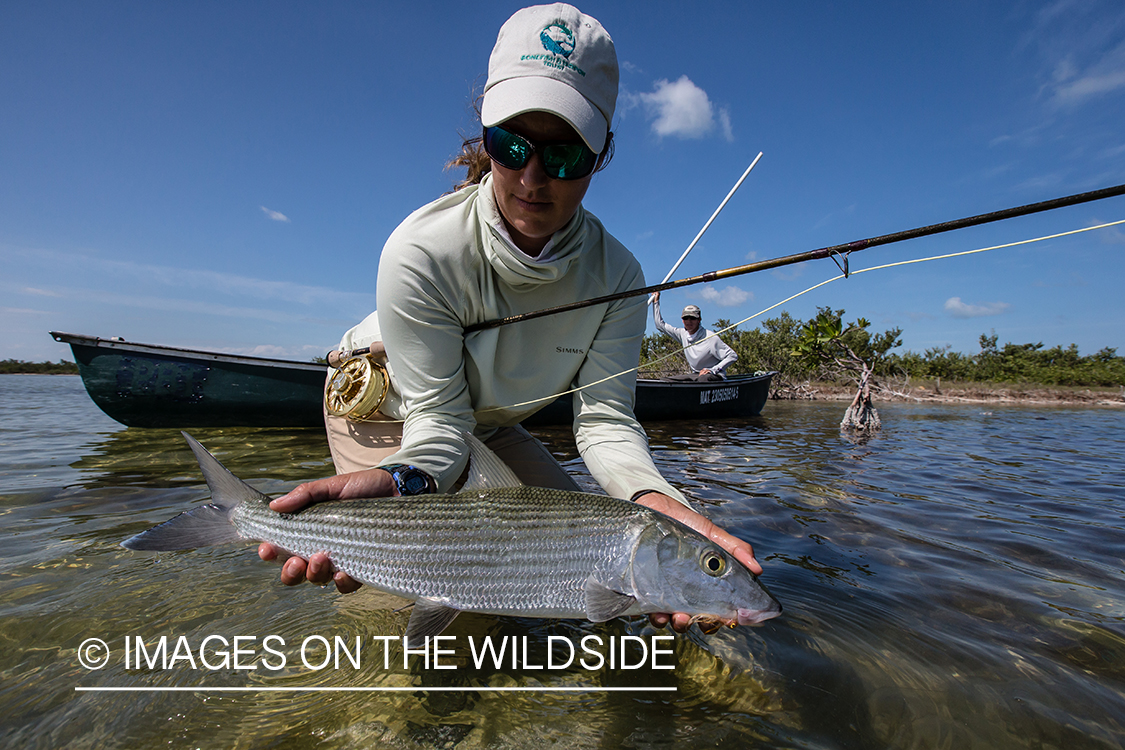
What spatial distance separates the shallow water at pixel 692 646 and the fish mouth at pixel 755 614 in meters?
0.46

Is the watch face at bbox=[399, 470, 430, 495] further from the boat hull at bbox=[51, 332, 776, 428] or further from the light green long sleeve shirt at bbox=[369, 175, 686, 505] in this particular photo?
the boat hull at bbox=[51, 332, 776, 428]

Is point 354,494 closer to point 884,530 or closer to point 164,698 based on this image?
point 164,698

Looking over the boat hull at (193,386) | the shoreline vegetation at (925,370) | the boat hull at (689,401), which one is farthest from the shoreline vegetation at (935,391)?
the boat hull at (193,386)

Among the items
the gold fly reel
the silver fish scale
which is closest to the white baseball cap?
the silver fish scale

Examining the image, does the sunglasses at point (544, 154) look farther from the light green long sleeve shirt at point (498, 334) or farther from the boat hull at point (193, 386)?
the boat hull at point (193, 386)

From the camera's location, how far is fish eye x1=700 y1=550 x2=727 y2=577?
2.00 metres

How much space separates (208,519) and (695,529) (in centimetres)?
226

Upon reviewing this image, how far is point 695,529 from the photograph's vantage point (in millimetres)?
2275

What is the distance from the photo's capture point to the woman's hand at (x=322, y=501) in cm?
228

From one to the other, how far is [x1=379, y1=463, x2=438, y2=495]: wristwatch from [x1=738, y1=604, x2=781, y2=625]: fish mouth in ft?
4.98

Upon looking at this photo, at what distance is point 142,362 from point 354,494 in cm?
923

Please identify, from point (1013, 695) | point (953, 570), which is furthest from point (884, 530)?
point (1013, 695)

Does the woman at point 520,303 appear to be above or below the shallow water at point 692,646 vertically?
above

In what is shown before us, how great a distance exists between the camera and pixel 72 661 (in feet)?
7.97
